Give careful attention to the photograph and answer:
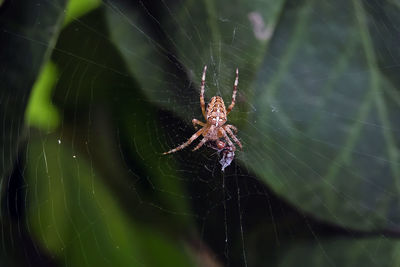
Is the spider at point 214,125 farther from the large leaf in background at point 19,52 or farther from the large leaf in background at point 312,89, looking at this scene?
the large leaf in background at point 19,52

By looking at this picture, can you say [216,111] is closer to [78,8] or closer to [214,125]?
[214,125]

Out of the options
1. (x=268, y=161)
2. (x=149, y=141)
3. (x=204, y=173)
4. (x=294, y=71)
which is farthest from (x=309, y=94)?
(x=204, y=173)

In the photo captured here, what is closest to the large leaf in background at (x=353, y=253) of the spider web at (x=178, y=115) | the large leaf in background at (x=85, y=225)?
the spider web at (x=178, y=115)

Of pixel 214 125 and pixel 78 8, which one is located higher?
pixel 78 8

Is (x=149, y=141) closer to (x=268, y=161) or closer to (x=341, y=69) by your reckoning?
(x=268, y=161)

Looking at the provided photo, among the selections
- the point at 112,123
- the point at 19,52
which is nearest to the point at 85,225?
the point at 112,123

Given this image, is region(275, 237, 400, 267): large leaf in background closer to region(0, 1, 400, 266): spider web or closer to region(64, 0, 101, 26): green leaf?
region(0, 1, 400, 266): spider web

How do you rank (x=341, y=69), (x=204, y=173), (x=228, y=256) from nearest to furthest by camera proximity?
(x=341, y=69) < (x=228, y=256) < (x=204, y=173)

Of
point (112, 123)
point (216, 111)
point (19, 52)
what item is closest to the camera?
point (19, 52)
